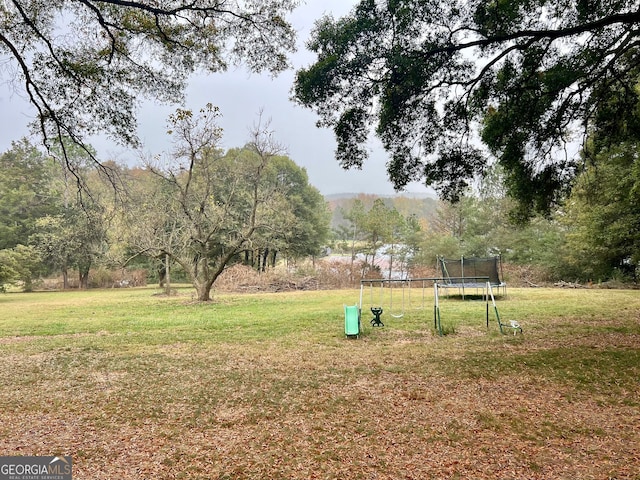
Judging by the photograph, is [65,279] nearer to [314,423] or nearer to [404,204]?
[404,204]

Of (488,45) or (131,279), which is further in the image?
(131,279)

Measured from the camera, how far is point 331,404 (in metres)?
3.67

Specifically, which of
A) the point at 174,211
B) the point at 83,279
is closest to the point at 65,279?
the point at 83,279

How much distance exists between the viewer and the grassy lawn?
2576mm

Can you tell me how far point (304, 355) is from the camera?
5.66 m

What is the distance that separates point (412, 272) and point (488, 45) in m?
20.4

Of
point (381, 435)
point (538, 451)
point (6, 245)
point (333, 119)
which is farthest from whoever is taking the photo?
point (6, 245)

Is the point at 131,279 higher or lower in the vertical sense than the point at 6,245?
lower

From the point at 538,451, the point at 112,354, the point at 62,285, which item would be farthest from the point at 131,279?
the point at 538,451

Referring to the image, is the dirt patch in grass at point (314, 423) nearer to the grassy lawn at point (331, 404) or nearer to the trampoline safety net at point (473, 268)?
the grassy lawn at point (331, 404)

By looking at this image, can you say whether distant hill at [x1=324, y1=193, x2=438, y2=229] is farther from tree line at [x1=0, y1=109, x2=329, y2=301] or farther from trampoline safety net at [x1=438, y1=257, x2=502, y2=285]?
trampoline safety net at [x1=438, y1=257, x2=502, y2=285]

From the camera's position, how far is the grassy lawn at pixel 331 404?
2576mm

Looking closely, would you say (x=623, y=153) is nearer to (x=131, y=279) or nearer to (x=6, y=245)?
(x=131, y=279)

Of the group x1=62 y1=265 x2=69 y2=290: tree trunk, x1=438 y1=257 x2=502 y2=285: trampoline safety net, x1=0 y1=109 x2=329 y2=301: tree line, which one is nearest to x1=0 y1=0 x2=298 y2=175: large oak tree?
x1=0 y1=109 x2=329 y2=301: tree line
